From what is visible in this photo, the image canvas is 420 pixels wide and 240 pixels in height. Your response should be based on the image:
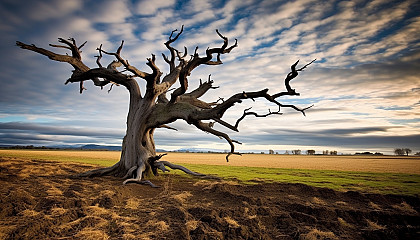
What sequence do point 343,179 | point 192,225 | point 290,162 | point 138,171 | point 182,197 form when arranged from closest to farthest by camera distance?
point 192,225
point 182,197
point 138,171
point 343,179
point 290,162

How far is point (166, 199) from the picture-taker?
836 centimetres

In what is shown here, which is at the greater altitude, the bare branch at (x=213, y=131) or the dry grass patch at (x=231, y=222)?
the bare branch at (x=213, y=131)

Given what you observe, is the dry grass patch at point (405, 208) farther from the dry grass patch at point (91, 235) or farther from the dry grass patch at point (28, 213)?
the dry grass patch at point (28, 213)

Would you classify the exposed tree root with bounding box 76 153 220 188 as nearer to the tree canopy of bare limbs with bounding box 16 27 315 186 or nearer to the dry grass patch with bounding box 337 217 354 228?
the tree canopy of bare limbs with bounding box 16 27 315 186

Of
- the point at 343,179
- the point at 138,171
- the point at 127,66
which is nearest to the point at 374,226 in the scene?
the point at 138,171

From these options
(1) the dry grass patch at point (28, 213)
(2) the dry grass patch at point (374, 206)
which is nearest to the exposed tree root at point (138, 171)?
(1) the dry grass patch at point (28, 213)

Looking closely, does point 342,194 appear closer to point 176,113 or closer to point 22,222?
point 176,113

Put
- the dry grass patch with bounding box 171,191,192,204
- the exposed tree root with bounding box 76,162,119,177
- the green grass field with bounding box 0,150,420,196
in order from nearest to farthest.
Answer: the dry grass patch with bounding box 171,191,192,204
the green grass field with bounding box 0,150,420,196
the exposed tree root with bounding box 76,162,119,177

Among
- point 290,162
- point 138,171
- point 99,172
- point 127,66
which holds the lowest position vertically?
point 290,162

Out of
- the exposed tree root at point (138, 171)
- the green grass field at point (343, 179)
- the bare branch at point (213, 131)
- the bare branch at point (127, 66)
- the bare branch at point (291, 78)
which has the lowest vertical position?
the green grass field at point (343, 179)

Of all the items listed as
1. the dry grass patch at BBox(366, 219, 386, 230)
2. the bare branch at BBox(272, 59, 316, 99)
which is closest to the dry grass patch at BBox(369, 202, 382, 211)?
the dry grass patch at BBox(366, 219, 386, 230)

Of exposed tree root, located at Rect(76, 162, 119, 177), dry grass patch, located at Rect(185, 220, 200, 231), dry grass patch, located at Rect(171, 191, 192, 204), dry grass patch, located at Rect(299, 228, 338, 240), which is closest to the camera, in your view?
dry grass patch, located at Rect(299, 228, 338, 240)

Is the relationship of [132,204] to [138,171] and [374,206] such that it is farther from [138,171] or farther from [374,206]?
[374,206]

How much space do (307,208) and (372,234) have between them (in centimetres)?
197
